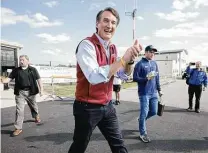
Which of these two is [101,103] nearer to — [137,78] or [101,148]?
[101,148]

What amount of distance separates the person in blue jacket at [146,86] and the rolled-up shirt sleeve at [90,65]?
2.82 metres

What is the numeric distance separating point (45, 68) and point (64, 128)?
14.2 metres

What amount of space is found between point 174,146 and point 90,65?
336 cm

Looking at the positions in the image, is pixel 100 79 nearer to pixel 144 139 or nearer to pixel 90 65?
pixel 90 65

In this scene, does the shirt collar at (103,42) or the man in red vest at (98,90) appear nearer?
the man in red vest at (98,90)

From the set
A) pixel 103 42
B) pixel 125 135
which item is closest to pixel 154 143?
pixel 125 135

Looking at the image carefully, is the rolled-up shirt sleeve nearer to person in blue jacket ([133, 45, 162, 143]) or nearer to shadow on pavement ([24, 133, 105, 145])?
person in blue jacket ([133, 45, 162, 143])

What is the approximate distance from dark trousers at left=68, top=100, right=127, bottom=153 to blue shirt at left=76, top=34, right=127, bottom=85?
17.9 inches

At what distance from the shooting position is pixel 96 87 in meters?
2.08

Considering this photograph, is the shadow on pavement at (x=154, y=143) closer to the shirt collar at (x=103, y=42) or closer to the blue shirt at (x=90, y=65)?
the shirt collar at (x=103, y=42)

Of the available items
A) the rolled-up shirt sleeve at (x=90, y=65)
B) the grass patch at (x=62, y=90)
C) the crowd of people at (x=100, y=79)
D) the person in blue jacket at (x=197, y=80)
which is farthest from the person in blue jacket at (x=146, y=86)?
the grass patch at (x=62, y=90)

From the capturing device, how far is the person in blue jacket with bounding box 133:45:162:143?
4484 millimetres

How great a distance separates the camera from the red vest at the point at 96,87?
6.63 feet

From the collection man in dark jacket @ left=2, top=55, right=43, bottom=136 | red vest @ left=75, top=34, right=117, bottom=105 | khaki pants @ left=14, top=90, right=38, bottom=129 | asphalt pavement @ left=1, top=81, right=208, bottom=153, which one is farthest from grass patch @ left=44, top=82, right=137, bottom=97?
red vest @ left=75, top=34, right=117, bottom=105
